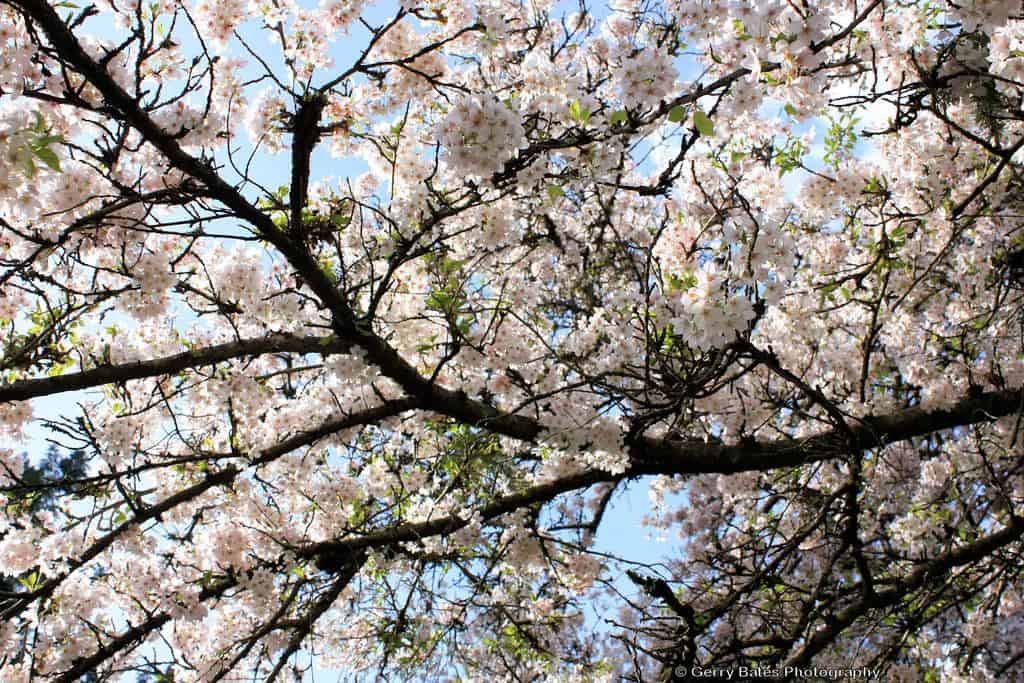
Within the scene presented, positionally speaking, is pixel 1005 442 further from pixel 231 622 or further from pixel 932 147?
pixel 231 622

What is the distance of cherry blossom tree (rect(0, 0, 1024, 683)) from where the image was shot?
2.93 metres

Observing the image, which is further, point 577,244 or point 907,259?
point 577,244

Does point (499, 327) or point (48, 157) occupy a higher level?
point (499, 327)

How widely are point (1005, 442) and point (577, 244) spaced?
3.25 meters

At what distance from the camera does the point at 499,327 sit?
4.49 m

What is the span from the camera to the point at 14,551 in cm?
493

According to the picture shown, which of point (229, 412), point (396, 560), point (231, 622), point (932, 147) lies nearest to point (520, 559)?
point (396, 560)

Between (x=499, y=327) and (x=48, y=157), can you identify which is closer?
(x=48, y=157)

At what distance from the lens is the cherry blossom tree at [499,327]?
2930mm

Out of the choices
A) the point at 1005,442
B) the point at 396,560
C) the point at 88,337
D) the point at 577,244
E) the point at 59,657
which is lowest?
the point at 59,657

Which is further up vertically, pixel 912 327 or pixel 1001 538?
pixel 912 327

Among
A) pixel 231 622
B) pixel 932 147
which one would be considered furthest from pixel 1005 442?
pixel 231 622

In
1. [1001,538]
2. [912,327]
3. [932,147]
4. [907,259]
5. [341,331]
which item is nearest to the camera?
[341,331]

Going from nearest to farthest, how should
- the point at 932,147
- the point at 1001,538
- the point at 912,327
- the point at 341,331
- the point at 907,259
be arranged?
the point at 341,331
the point at 1001,538
the point at 932,147
the point at 907,259
the point at 912,327
